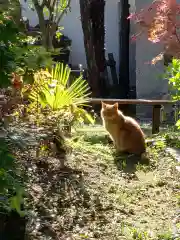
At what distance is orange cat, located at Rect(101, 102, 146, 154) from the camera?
6.63m

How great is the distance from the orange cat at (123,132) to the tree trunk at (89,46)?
18.1ft

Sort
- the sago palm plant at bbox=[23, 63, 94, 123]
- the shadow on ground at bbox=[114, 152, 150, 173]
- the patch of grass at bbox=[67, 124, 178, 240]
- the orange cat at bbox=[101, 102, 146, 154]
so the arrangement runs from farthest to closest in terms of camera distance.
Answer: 1. the orange cat at bbox=[101, 102, 146, 154]
2. the shadow on ground at bbox=[114, 152, 150, 173]
3. the sago palm plant at bbox=[23, 63, 94, 123]
4. the patch of grass at bbox=[67, 124, 178, 240]

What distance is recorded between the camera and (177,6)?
8250mm

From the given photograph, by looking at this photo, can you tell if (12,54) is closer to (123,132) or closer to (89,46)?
(123,132)

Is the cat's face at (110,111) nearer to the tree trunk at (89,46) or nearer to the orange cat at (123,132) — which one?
the orange cat at (123,132)

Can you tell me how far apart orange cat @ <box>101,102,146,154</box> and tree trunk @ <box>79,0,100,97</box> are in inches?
217

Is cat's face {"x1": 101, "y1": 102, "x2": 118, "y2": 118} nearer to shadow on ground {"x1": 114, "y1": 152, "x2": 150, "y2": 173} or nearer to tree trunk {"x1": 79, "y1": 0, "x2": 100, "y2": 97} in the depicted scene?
shadow on ground {"x1": 114, "y1": 152, "x2": 150, "y2": 173}

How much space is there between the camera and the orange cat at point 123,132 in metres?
6.63

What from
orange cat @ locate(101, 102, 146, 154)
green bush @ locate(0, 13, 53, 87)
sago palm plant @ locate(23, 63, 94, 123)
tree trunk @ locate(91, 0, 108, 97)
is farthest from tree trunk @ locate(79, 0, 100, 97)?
green bush @ locate(0, 13, 53, 87)

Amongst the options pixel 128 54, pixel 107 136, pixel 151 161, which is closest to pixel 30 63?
pixel 151 161

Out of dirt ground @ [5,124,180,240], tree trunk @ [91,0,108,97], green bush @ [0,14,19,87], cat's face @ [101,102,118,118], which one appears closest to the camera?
green bush @ [0,14,19,87]

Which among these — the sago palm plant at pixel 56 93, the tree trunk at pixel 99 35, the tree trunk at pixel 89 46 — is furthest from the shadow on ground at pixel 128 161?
the tree trunk at pixel 99 35

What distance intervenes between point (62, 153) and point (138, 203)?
3.87 ft

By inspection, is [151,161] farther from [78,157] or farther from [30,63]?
[30,63]
